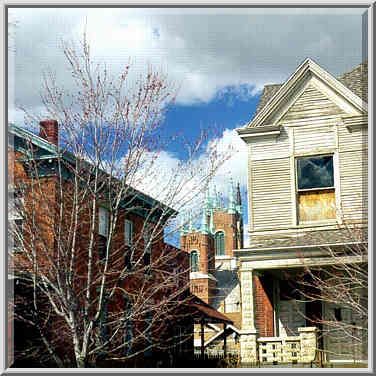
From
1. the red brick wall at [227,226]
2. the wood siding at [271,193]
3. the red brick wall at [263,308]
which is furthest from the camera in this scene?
the red brick wall at [227,226]

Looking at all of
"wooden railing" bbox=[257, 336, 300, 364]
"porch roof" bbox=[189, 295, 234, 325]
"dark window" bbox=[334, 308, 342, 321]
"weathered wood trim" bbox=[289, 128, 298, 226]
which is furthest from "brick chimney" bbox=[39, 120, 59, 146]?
"porch roof" bbox=[189, 295, 234, 325]

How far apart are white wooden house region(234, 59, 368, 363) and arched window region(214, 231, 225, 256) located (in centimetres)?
5895

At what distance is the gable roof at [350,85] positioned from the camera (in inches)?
544

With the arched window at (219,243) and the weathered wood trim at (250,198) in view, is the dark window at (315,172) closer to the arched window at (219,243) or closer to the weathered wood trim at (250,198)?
the weathered wood trim at (250,198)

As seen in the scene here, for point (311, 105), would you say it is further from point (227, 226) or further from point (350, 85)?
point (227, 226)

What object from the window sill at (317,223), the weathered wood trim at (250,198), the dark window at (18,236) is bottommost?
the dark window at (18,236)

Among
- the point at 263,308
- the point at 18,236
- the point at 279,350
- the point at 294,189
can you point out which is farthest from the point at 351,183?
the point at 18,236

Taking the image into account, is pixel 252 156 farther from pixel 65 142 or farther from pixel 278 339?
pixel 65 142

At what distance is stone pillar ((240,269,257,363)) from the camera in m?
16.5

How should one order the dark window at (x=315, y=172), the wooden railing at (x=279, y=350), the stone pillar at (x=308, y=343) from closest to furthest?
the stone pillar at (x=308, y=343), the wooden railing at (x=279, y=350), the dark window at (x=315, y=172)

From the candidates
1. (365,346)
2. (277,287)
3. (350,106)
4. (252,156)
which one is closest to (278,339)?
(277,287)

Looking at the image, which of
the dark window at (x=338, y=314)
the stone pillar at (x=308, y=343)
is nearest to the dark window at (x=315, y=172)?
Answer: the dark window at (x=338, y=314)

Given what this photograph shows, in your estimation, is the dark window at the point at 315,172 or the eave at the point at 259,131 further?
the eave at the point at 259,131

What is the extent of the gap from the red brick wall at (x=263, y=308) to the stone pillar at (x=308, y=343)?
1.84 meters
